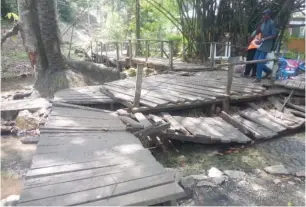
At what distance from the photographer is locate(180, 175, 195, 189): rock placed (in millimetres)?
3589

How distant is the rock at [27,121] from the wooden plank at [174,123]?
A: 9.54 ft

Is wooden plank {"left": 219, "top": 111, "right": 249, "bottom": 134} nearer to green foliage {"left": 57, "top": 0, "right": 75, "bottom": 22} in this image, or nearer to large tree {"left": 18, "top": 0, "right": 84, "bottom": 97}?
large tree {"left": 18, "top": 0, "right": 84, "bottom": 97}

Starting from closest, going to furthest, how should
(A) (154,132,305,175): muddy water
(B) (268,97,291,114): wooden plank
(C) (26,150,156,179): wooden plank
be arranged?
(C) (26,150,156,179): wooden plank → (A) (154,132,305,175): muddy water → (B) (268,97,291,114): wooden plank

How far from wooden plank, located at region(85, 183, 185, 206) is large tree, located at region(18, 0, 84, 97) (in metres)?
6.26

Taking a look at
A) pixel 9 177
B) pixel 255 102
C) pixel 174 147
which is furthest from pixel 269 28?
pixel 9 177

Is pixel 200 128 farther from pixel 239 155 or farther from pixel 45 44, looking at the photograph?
pixel 45 44

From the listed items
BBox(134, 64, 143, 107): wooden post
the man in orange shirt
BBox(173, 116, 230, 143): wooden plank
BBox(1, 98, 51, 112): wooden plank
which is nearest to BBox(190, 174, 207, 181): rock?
BBox(173, 116, 230, 143): wooden plank

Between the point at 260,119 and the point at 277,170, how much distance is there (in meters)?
1.54

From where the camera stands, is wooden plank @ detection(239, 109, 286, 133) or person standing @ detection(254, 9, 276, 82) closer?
wooden plank @ detection(239, 109, 286, 133)

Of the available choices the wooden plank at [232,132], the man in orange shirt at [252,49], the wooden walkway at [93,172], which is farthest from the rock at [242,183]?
the man in orange shirt at [252,49]

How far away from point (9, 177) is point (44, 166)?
217 centimetres

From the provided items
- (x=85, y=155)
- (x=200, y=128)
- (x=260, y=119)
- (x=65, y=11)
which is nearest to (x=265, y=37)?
(x=260, y=119)

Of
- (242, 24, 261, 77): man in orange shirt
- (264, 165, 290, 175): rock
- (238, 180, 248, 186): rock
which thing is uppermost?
(242, 24, 261, 77): man in orange shirt

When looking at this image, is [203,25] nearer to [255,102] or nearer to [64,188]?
[255,102]
